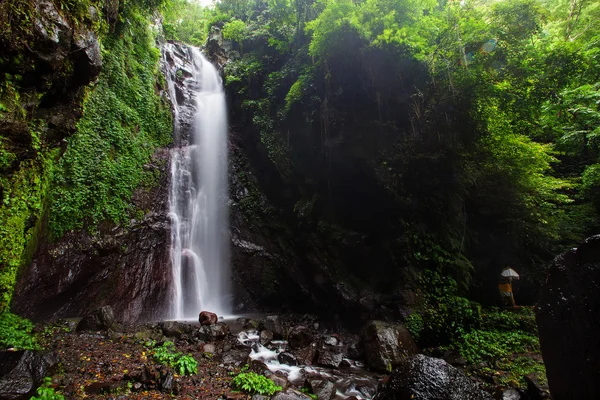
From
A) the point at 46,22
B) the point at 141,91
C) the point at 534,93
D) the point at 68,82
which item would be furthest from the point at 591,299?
the point at 141,91

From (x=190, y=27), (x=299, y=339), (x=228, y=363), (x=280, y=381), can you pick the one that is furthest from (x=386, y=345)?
(x=190, y=27)

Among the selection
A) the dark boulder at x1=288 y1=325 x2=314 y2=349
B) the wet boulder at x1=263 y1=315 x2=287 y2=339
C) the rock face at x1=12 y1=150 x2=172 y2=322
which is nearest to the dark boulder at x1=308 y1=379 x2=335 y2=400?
the dark boulder at x1=288 y1=325 x2=314 y2=349

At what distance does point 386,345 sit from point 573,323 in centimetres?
432

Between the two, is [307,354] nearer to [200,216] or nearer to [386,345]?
[386,345]

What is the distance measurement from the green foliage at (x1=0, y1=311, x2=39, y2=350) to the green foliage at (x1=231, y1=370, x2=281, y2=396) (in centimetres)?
363

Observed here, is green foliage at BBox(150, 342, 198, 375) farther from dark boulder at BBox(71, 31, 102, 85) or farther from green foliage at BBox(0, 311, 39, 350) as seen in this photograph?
dark boulder at BBox(71, 31, 102, 85)

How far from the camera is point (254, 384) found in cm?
512

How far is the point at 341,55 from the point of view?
31.1 ft

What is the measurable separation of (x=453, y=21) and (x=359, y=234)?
6997 mm

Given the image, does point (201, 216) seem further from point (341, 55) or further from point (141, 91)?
point (341, 55)

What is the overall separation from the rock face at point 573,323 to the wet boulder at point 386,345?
368 cm

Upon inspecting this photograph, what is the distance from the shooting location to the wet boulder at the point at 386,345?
6.60 m

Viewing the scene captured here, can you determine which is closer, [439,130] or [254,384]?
[254,384]

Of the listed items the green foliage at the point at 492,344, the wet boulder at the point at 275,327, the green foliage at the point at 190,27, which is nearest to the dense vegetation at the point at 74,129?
the wet boulder at the point at 275,327
